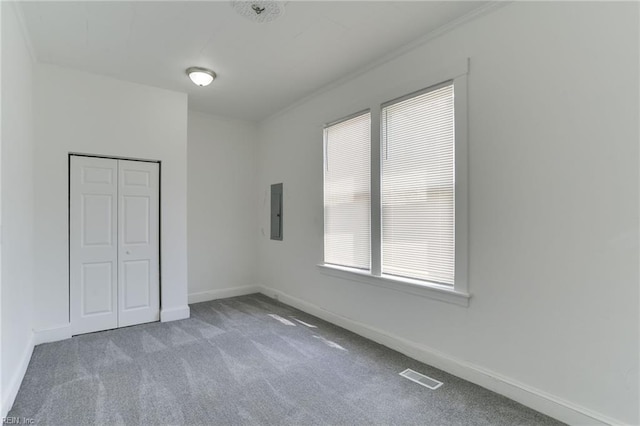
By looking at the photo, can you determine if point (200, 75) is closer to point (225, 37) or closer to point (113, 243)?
Result: point (225, 37)

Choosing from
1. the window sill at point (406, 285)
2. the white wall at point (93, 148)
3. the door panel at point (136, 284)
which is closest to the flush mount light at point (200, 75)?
the white wall at point (93, 148)

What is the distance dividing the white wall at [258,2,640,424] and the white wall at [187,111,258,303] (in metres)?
3.28

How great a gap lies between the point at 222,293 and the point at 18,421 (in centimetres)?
317

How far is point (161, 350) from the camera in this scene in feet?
→ 10.5

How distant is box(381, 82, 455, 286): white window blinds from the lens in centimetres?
279

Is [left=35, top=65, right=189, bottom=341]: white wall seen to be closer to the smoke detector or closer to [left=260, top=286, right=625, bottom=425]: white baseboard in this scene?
the smoke detector

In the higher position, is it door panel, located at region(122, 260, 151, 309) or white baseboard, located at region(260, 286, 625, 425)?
door panel, located at region(122, 260, 151, 309)

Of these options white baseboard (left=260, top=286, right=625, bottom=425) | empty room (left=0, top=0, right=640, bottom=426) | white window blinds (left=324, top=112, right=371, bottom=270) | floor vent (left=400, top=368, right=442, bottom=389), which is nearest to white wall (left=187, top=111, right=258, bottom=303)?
empty room (left=0, top=0, right=640, bottom=426)

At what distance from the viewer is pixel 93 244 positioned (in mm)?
3707

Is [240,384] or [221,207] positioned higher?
[221,207]

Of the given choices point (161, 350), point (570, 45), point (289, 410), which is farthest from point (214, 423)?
point (570, 45)

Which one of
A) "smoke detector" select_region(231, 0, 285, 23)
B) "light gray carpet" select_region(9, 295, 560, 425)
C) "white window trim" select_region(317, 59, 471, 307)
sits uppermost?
"smoke detector" select_region(231, 0, 285, 23)

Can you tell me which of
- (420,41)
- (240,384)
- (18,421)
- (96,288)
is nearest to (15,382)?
(18,421)

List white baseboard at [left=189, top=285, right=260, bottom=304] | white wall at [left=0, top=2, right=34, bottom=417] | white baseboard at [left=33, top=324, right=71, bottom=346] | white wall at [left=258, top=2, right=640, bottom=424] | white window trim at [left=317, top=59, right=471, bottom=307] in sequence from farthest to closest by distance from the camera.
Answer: white baseboard at [left=189, top=285, right=260, bottom=304]
white baseboard at [left=33, top=324, right=71, bottom=346]
white window trim at [left=317, top=59, right=471, bottom=307]
white wall at [left=0, top=2, right=34, bottom=417]
white wall at [left=258, top=2, right=640, bottom=424]
